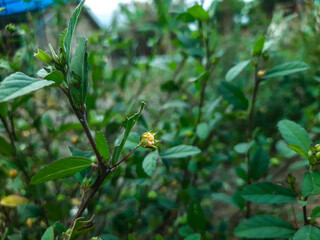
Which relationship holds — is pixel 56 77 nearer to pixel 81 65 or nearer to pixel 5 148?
pixel 81 65

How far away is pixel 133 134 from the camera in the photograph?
55 centimetres

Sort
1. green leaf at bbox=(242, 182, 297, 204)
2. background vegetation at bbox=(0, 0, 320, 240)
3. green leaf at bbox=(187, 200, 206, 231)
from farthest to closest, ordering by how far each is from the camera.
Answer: green leaf at bbox=(187, 200, 206, 231), green leaf at bbox=(242, 182, 297, 204), background vegetation at bbox=(0, 0, 320, 240)

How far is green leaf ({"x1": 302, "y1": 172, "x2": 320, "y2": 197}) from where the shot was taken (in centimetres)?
47

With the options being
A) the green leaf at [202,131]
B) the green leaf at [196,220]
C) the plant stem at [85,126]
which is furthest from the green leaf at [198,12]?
the green leaf at [196,220]

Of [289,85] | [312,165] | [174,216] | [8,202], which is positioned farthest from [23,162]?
[289,85]

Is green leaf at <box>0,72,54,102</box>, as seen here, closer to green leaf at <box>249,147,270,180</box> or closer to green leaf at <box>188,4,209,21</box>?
green leaf at <box>188,4,209,21</box>

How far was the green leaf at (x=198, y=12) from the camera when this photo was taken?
0.63 m

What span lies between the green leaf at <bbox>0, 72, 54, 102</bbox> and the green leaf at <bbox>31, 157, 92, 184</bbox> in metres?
0.12

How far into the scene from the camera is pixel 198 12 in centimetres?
65

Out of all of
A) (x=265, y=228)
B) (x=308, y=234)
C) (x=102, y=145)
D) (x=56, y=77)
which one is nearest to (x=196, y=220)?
(x=265, y=228)

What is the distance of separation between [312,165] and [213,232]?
0.61 metres

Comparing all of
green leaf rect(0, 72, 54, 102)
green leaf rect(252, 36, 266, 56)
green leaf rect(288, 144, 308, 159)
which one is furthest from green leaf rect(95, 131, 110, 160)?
green leaf rect(252, 36, 266, 56)

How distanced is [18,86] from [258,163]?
0.64 metres

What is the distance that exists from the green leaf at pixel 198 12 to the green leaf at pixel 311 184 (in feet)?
1.52
